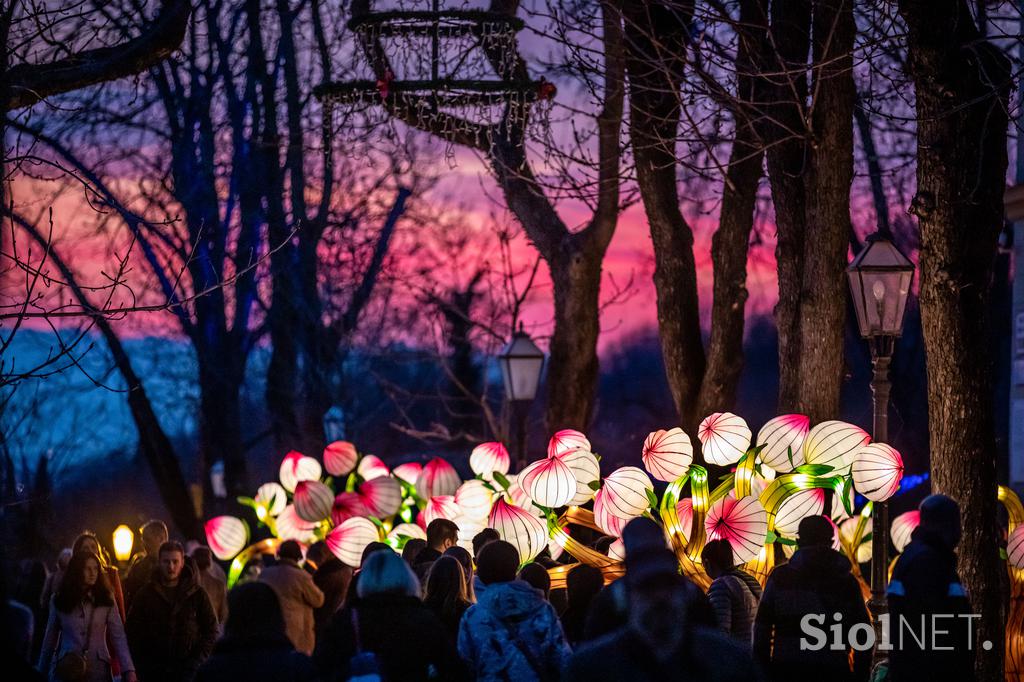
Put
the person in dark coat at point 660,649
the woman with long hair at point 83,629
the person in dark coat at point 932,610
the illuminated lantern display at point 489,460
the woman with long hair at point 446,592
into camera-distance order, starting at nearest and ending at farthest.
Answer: the person in dark coat at point 660,649 < the person in dark coat at point 932,610 < the woman with long hair at point 446,592 < the woman with long hair at point 83,629 < the illuminated lantern display at point 489,460

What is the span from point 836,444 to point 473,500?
132 inches

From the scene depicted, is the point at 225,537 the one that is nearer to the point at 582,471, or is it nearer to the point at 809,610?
the point at 582,471

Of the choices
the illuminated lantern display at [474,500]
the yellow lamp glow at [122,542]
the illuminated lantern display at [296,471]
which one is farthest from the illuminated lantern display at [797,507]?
the yellow lamp glow at [122,542]

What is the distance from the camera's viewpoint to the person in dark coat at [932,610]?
7082 millimetres

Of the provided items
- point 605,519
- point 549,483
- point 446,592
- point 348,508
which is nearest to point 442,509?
point 348,508

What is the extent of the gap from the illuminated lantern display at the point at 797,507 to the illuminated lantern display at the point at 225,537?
5.97m

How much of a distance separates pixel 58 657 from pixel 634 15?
27.5 feet

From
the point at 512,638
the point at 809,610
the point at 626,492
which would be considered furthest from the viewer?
the point at 626,492

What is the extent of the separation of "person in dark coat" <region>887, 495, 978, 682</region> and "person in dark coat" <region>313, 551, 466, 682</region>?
2.36 m

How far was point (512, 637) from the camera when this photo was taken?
685 cm

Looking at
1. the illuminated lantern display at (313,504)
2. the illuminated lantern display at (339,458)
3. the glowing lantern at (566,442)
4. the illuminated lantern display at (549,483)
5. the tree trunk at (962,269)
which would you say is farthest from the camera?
the illuminated lantern display at (339,458)

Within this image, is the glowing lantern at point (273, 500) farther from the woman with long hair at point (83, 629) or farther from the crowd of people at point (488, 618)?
the woman with long hair at point (83, 629)

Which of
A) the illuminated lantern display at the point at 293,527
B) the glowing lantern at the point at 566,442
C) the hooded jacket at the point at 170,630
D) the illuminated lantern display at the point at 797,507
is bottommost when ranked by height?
the hooded jacket at the point at 170,630

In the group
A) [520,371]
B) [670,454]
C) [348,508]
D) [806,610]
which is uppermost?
[520,371]
